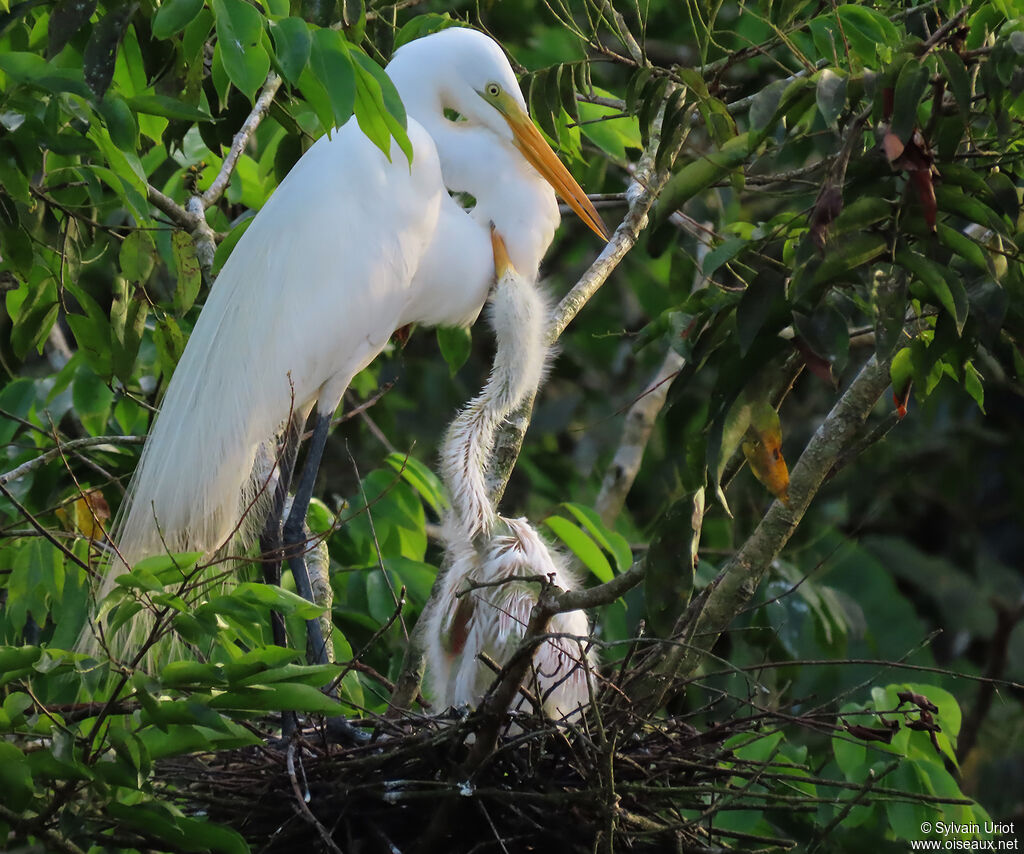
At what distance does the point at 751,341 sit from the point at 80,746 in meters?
0.98

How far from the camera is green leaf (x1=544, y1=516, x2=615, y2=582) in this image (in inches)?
96.6

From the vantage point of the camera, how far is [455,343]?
2.89m

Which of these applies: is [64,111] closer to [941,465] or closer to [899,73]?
[899,73]

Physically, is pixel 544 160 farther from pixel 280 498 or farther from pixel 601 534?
pixel 280 498

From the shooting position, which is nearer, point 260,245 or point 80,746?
point 80,746

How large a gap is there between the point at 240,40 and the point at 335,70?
12 centimetres

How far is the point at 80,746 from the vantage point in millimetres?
1564

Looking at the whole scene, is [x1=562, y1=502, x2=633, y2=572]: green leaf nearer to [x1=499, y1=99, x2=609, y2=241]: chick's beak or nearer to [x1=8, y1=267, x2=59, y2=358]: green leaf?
[x1=499, y1=99, x2=609, y2=241]: chick's beak

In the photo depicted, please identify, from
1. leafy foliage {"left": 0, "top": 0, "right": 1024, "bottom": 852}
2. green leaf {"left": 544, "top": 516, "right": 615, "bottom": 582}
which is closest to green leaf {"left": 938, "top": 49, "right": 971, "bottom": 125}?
leafy foliage {"left": 0, "top": 0, "right": 1024, "bottom": 852}

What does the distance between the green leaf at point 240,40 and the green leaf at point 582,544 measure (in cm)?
119

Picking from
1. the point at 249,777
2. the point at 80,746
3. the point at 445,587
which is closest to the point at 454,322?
the point at 445,587

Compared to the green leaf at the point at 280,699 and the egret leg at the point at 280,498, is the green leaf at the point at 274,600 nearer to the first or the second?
the green leaf at the point at 280,699

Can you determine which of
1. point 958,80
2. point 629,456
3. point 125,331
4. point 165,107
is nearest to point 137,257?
point 125,331

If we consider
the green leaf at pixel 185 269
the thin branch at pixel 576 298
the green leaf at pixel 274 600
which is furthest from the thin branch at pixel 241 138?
the green leaf at pixel 274 600
